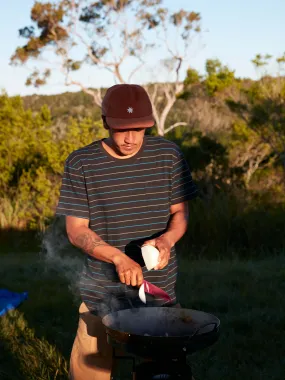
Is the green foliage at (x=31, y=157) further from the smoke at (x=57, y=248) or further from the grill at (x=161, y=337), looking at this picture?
the grill at (x=161, y=337)

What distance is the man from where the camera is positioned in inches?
117

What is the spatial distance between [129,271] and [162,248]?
0.18m

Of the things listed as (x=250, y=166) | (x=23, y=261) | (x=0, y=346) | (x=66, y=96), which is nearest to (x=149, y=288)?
(x=0, y=346)

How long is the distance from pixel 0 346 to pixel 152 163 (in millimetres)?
2847

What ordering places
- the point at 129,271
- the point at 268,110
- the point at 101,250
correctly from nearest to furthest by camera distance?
the point at 129,271 < the point at 101,250 < the point at 268,110

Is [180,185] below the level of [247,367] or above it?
above

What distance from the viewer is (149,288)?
2916 mm

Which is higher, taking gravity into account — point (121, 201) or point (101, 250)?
point (121, 201)

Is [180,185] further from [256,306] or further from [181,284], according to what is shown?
[181,284]

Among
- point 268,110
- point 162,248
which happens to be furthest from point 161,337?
point 268,110

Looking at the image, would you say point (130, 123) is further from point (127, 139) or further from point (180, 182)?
point (180, 182)

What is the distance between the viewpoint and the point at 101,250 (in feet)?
9.48

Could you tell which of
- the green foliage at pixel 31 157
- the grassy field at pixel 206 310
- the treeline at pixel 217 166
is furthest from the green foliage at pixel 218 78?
the grassy field at pixel 206 310

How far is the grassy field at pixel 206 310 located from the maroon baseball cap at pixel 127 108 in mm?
2234
